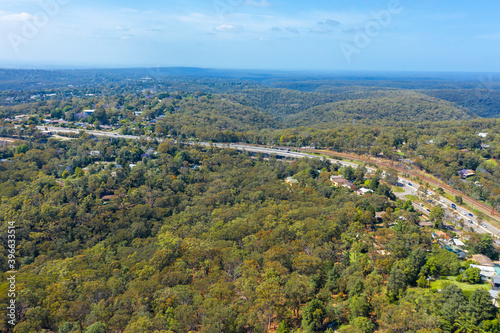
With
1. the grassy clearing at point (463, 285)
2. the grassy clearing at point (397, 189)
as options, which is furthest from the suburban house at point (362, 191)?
the grassy clearing at point (463, 285)

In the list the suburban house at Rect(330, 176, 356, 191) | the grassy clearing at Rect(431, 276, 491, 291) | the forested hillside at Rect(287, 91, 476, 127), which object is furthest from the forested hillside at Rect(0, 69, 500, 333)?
the forested hillside at Rect(287, 91, 476, 127)

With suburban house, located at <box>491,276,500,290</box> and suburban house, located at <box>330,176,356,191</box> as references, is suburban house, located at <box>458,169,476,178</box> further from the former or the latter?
suburban house, located at <box>491,276,500,290</box>

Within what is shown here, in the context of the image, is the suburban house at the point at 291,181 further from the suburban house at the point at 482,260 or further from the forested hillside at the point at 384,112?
the forested hillside at the point at 384,112

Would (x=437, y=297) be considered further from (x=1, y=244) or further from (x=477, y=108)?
(x=477, y=108)

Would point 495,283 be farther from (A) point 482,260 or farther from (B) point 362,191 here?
(B) point 362,191

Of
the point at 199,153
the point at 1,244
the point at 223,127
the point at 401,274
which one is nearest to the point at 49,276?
the point at 1,244

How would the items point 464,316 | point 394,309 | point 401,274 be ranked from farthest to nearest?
point 401,274, point 394,309, point 464,316

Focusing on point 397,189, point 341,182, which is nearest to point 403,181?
point 397,189

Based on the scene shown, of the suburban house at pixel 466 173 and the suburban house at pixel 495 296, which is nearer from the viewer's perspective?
the suburban house at pixel 495 296
